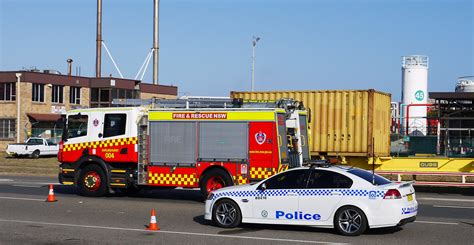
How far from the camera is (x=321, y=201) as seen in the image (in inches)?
495

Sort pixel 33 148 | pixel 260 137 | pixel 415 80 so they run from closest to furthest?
pixel 260 137 → pixel 33 148 → pixel 415 80

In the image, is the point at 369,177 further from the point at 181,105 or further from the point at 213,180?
the point at 181,105

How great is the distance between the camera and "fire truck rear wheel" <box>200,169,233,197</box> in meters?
17.9

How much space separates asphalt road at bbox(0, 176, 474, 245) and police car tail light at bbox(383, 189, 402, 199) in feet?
2.48

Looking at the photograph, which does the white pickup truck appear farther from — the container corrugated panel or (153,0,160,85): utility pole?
the container corrugated panel

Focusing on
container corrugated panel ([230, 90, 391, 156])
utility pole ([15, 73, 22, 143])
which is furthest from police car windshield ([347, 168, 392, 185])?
utility pole ([15, 73, 22, 143])

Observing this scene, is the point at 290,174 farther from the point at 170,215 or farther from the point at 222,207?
the point at 170,215

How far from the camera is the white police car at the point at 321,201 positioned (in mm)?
12086

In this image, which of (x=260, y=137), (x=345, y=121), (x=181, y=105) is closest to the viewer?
(x=260, y=137)

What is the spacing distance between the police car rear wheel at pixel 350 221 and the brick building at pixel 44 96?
37783 millimetres

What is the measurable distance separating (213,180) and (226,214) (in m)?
4.47

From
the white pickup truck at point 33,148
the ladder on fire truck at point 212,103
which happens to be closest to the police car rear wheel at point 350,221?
the ladder on fire truck at point 212,103

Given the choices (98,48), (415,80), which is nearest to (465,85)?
(415,80)

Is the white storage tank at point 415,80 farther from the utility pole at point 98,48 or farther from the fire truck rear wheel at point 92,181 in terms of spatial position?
the fire truck rear wheel at point 92,181
